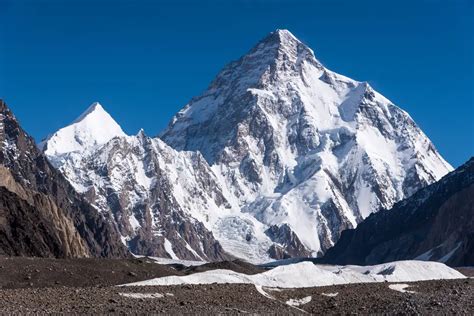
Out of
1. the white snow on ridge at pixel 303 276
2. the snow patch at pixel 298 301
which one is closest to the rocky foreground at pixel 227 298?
the snow patch at pixel 298 301

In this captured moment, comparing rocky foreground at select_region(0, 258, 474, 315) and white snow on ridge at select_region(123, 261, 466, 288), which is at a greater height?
white snow on ridge at select_region(123, 261, 466, 288)

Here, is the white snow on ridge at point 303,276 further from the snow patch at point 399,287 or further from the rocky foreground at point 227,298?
the snow patch at point 399,287

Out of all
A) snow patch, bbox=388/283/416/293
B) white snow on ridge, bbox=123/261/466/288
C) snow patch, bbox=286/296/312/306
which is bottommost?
snow patch, bbox=286/296/312/306

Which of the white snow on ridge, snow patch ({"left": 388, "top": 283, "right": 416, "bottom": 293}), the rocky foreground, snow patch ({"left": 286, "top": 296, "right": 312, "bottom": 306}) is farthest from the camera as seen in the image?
the white snow on ridge

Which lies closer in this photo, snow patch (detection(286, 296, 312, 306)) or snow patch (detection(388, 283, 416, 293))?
snow patch (detection(286, 296, 312, 306))

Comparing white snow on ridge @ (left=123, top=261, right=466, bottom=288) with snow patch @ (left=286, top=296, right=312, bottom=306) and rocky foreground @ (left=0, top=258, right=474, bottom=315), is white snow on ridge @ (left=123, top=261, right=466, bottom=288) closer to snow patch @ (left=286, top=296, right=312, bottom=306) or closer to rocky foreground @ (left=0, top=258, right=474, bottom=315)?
rocky foreground @ (left=0, top=258, right=474, bottom=315)

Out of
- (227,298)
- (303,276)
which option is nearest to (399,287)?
(303,276)

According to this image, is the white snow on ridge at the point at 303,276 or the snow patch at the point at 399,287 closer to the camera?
the snow patch at the point at 399,287

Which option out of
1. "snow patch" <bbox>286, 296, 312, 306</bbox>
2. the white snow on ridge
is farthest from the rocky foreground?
the white snow on ridge

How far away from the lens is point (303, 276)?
241 feet

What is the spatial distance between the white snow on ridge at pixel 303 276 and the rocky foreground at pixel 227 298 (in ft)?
15.7

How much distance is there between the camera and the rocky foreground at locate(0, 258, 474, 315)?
4869 cm

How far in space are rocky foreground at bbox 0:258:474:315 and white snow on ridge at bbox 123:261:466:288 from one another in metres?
4.80

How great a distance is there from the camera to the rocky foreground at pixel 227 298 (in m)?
48.7
